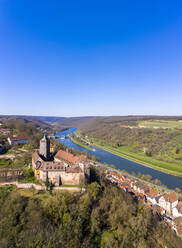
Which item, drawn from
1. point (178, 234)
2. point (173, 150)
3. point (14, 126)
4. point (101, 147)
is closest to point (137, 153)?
point (173, 150)

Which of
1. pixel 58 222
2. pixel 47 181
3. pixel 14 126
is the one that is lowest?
pixel 58 222

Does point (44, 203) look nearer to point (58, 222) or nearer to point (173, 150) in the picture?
point (58, 222)

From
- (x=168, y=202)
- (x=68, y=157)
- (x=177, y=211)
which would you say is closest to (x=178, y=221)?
(x=177, y=211)

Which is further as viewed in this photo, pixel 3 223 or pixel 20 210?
pixel 20 210

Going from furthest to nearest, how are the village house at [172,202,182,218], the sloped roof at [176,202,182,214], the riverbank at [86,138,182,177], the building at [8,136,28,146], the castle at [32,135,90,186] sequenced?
the riverbank at [86,138,182,177] < the building at [8,136,28,146] < the sloped roof at [176,202,182,214] < the village house at [172,202,182,218] < the castle at [32,135,90,186]

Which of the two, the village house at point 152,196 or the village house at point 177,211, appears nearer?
the village house at point 177,211

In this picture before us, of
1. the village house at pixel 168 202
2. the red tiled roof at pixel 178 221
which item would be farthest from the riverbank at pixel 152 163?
the red tiled roof at pixel 178 221

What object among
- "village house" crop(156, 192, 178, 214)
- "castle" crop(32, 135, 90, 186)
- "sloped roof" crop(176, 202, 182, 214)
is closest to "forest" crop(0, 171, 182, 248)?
"castle" crop(32, 135, 90, 186)

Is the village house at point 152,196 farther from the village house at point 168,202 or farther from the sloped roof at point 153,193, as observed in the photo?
the village house at point 168,202

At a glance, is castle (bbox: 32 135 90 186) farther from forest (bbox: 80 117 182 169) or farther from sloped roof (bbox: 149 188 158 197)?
forest (bbox: 80 117 182 169)
